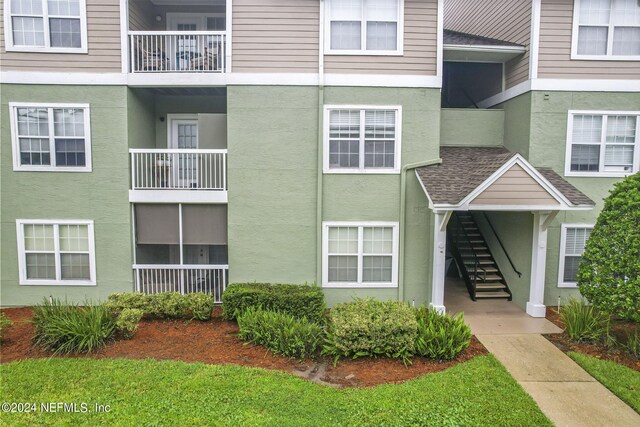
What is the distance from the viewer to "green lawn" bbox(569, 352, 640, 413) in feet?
18.0

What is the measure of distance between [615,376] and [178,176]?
1046 cm

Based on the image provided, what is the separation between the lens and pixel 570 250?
954 cm

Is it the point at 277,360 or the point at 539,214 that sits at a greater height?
the point at 539,214

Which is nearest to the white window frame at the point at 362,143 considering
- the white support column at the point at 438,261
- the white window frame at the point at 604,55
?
the white support column at the point at 438,261

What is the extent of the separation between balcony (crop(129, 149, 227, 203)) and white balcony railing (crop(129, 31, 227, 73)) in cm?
220

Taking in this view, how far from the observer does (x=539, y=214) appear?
861cm

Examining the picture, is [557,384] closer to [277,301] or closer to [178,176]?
[277,301]

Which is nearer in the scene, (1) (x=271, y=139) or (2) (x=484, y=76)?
(1) (x=271, y=139)

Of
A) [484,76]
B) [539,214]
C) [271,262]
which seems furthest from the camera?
[484,76]

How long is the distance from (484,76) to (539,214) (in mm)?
5720

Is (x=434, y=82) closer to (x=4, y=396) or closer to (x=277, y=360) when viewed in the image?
(x=277, y=360)

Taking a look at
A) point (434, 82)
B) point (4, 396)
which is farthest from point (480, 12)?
point (4, 396)

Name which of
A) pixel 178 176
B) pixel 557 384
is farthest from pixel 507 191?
pixel 178 176

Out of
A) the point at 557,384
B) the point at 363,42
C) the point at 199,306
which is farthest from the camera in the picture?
the point at 363,42
